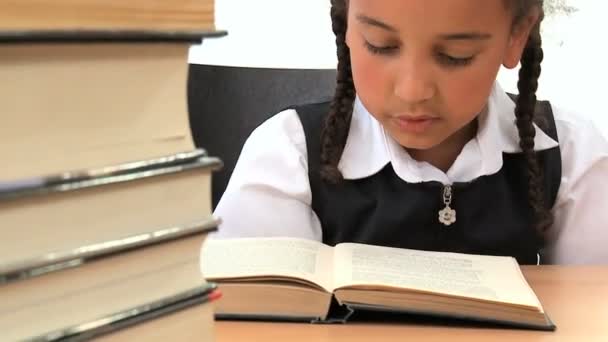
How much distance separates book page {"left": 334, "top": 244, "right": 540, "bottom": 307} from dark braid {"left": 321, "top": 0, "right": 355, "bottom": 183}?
29 cm

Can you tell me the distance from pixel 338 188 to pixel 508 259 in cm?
31

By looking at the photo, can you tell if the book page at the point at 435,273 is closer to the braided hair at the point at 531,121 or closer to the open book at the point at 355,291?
the open book at the point at 355,291

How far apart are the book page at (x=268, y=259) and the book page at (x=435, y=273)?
0.02m

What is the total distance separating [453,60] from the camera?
0.91m

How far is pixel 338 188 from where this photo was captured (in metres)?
1.07

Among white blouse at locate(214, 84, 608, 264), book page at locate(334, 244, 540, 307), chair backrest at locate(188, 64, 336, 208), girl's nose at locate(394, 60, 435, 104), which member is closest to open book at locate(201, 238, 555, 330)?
book page at locate(334, 244, 540, 307)

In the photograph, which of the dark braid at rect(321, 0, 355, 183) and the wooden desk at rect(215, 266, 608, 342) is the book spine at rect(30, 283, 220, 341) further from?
the dark braid at rect(321, 0, 355, 183)

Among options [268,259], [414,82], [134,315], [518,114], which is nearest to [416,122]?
[414,82]

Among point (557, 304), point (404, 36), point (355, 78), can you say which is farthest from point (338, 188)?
point (557, 304)

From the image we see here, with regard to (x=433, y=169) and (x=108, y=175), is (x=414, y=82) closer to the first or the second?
(x=433, y=169)

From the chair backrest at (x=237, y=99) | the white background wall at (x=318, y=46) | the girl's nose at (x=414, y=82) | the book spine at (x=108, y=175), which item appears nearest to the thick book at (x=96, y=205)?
the book spine at (x=108, y=175)

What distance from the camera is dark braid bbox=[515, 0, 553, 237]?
3.47 ft

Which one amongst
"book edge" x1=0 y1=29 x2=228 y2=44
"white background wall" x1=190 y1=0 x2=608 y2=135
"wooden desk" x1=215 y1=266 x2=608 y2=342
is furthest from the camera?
"white background wall" x1=190 y1=0 x2=608 y2=135

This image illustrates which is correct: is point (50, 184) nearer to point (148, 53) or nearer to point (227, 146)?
point (148, 53)
